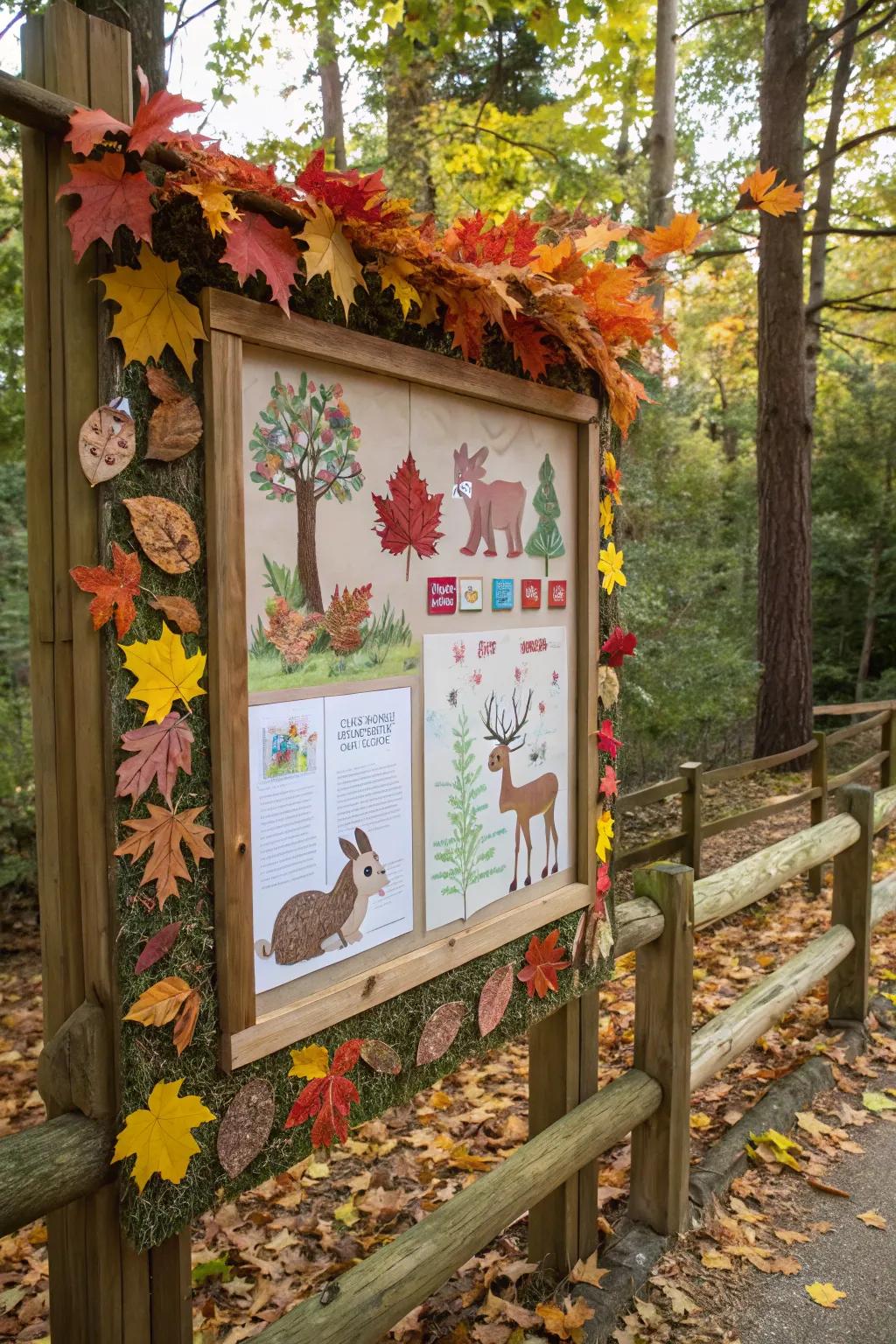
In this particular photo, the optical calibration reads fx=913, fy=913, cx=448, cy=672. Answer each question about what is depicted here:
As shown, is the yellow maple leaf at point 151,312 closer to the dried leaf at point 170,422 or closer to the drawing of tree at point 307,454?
the dried leaf at point 170,422

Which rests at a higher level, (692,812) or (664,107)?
(664,107)

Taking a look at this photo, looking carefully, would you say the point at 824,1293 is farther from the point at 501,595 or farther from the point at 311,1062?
the point at 501,595

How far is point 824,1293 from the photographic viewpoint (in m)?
2.54

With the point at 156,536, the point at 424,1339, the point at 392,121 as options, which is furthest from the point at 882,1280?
the point at 392,121

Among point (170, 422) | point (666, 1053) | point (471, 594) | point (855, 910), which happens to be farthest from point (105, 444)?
point (855, 910)

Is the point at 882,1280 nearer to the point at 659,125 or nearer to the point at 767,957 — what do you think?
the point at 767,957

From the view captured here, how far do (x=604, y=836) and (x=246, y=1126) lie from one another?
123 centimetres

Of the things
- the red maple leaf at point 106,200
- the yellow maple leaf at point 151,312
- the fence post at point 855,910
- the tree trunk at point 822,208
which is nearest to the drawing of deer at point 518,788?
the yellow maple leaf at point 151,312

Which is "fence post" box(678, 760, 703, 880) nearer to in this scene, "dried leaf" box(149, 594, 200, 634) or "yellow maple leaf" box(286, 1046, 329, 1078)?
"yellow maple leaf" box(286, 1046, 329, 1078)

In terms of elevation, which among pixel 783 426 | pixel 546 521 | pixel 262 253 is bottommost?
pixel 546 521

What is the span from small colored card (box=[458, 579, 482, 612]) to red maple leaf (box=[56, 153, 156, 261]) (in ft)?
2.94

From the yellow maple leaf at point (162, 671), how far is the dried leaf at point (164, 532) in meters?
0.10

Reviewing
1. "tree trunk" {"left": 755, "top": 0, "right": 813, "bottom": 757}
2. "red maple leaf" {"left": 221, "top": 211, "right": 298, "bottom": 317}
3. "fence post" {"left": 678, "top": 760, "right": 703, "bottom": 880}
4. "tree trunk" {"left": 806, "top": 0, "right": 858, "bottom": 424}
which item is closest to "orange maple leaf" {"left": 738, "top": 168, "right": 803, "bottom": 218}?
"red maple leaf" {"left": 221, "top": 211, "right": 298, "bottom": 317}

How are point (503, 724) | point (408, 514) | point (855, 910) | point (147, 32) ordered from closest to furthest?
1. point (408, 514)
2. point (503, 724)
3. point (147, 32)
4. point (855, 910)
